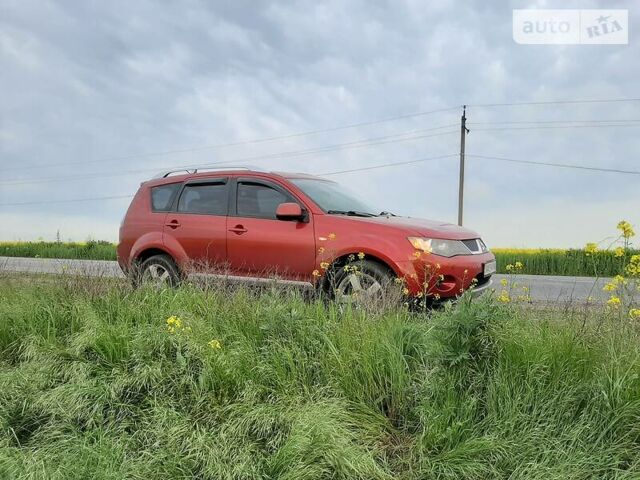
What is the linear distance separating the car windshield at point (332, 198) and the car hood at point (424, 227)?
462 mm

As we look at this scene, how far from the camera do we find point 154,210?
734cm

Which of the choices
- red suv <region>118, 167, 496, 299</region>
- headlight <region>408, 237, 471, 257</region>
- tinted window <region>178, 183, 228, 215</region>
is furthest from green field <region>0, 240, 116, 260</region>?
headlight <region>408, 237, 471, 257</region>

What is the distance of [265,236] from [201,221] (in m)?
1.11

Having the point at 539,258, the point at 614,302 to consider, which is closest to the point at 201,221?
the point at 614,302

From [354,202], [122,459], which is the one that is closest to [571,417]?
[122,459]

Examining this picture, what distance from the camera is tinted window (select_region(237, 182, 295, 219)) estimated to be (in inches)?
250

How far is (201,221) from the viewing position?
675 cm

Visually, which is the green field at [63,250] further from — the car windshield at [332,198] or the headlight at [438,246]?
the headlight at [438,246]

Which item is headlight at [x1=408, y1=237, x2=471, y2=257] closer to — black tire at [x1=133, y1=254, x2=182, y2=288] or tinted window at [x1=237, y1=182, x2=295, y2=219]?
tinted window at [x1=237, y1=182, x2=295, y2=219]

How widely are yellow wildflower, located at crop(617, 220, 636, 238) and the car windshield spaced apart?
3058mm

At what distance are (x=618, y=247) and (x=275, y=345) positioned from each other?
2.66m

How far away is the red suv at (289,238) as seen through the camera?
17.2 ft

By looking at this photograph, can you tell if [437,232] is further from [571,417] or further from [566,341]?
[571,417]

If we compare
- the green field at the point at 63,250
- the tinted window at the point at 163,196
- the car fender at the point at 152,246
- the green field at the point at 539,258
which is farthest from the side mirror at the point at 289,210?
the green field at the point at 63,250
